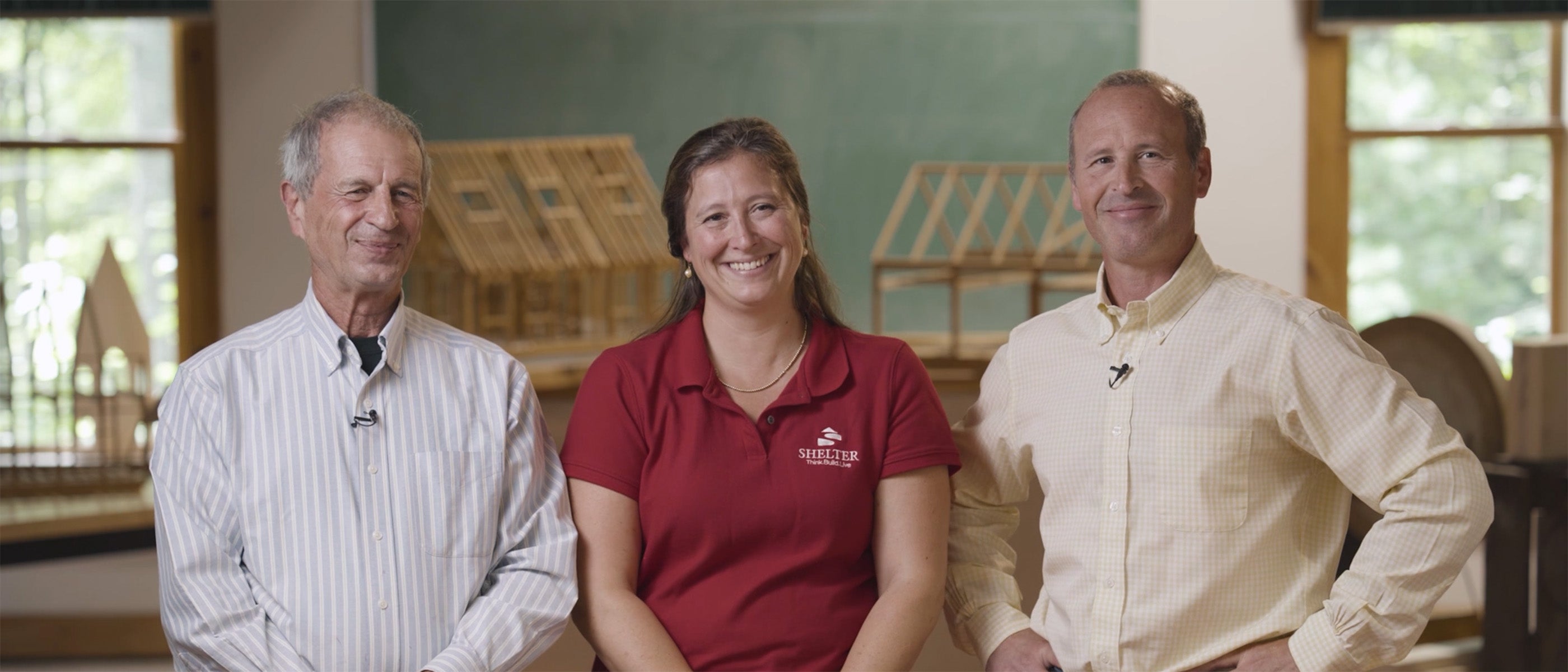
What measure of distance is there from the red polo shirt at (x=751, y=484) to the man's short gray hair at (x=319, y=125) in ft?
1.34

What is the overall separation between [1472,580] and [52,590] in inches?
151

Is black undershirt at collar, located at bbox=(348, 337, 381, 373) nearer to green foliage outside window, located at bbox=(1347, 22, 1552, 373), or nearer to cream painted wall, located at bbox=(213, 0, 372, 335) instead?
cream painted wall, located at bbox=(213, 0, 372, 335)

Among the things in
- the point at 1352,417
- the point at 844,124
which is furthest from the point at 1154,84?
the point at 844,124

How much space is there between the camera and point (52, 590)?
3.39 meters

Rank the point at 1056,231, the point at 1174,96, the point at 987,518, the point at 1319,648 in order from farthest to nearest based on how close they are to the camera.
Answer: the point at 1056,231 < the point at 987,518 < the point at 1174,96 < the point at 1319,648

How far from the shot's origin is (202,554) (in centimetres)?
151

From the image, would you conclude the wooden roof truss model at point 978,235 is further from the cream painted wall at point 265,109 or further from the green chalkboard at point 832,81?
the cream painted wall at point 265,109

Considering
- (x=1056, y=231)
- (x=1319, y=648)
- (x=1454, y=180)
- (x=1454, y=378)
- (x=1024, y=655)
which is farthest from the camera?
(x=1454, y=180)

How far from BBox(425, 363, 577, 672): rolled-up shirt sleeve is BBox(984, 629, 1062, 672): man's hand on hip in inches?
22.7

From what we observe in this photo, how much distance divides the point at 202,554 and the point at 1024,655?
1038 mm

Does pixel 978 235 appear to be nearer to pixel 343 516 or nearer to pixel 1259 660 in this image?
pixel 1259 660

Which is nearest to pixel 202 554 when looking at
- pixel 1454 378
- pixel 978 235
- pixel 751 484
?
pixel 751 484

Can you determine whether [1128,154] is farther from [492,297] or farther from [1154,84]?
[492,297]

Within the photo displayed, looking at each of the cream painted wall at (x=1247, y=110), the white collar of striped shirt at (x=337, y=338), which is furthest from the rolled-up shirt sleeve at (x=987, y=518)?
the cream painted wall at (x=1247, y=110)
